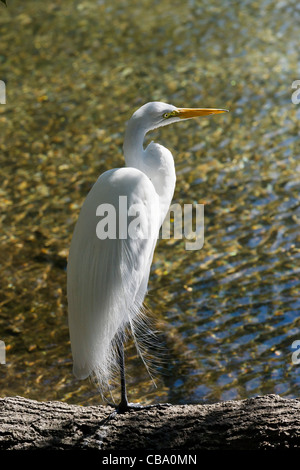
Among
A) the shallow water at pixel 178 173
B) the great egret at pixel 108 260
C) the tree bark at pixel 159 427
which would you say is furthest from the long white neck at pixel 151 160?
the shallow water at pixel 178 173

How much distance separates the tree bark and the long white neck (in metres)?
1.08

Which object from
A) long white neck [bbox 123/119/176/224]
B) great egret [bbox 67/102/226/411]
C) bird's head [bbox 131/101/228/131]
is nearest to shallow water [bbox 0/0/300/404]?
great egret [bbox 67/102/226/411]

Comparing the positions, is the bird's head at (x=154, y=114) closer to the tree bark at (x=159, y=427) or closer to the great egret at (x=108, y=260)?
the great egret at (x=108, y=260)

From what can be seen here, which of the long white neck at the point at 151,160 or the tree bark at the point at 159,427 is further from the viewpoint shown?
the long white neck at the point at 151,160

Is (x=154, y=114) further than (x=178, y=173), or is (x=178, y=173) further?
(x=178, y=173)

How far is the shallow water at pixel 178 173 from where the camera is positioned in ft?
14.1

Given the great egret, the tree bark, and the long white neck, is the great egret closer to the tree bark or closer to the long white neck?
the long white neck

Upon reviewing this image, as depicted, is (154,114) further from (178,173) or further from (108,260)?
(178,173)

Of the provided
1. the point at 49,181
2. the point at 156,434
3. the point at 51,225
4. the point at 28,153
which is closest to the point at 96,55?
the point at 28,153

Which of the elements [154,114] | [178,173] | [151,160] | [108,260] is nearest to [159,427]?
[108,260]

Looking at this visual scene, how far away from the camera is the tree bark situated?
2.56 meters

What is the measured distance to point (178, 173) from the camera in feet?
20.2

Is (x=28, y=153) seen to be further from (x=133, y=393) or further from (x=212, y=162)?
(x=133, y=393)

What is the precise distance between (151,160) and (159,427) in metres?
Answer: 1.28
